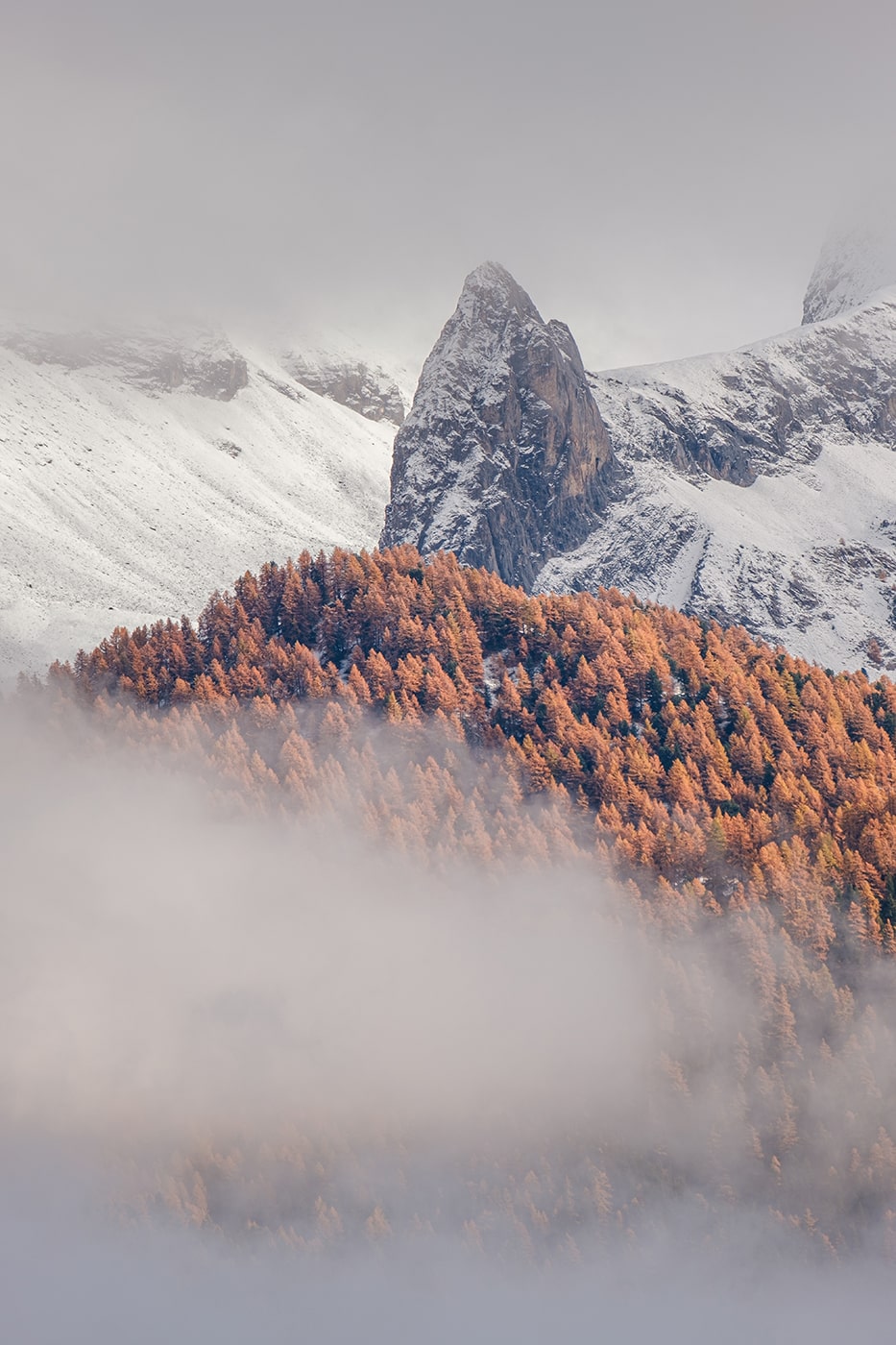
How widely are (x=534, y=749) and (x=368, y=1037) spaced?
44.9 m

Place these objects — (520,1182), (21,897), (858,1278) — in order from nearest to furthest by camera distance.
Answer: (858,1278) < (520,1182) < (21,897)

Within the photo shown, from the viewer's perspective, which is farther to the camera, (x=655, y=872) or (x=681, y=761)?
(x=681, y=761)

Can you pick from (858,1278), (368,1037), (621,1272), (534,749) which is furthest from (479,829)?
(858,1278)

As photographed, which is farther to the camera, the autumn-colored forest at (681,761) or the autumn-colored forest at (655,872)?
the autumn-colored forest at (681,761)

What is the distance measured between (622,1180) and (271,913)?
6080 centimetres

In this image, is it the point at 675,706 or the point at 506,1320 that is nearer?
the point at 506,1320

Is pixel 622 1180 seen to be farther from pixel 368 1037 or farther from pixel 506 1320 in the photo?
pixel 368 1037

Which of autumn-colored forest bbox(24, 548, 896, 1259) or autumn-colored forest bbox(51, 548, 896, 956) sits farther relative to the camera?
autumn-colored forest bbox(51, 548, 896, 956)

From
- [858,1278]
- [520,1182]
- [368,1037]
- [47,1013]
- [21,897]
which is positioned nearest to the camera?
[858,1278]

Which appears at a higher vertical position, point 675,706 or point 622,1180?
point 675,706

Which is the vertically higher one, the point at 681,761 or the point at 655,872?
the point at 681,761

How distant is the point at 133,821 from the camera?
189 metres

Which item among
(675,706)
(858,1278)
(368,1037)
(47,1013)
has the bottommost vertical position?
(47,1013)

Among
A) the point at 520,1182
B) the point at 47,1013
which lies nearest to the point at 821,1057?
the point at 520,1182
